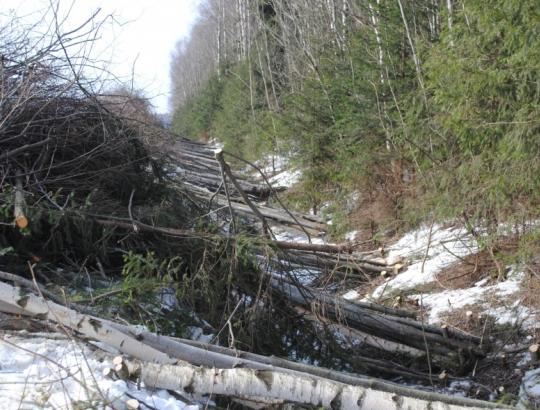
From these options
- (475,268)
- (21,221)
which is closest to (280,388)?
(21,221)

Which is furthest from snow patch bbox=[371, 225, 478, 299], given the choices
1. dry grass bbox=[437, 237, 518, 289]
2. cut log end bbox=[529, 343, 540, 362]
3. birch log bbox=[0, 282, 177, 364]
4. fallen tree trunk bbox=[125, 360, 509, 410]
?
birch log bbox=[0, 282, 177, 364]

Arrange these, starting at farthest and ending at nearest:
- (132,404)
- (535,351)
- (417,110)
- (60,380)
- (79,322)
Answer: (417,110) → (535,351) → (79,322) → (60,380) → (132,404)

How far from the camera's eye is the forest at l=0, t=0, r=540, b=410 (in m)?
3.74

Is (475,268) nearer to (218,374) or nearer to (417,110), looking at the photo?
(417,110)

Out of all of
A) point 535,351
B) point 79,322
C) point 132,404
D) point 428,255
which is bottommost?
point 132,404

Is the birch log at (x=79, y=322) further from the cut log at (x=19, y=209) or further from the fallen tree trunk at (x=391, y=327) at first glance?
the fallen tree trunk at (x=391, y=327)

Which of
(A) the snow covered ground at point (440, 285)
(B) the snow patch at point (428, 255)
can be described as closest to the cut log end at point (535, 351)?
(A) the snow covered ground at point (440, 285)

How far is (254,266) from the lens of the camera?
519 centimetres

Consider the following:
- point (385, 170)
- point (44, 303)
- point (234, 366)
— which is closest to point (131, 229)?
point (44, 303)

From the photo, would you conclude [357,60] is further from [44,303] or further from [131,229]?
[44,303]

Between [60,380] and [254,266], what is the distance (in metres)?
2.02

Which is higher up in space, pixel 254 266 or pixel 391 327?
pixel 254 266

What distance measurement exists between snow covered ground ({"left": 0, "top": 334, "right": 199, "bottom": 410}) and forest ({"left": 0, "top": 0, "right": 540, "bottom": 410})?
13 mm

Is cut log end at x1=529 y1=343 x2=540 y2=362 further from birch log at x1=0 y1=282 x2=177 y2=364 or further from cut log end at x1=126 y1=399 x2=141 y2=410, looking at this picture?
cut log end at x1=126 y1=399 x2=141 y2=410
